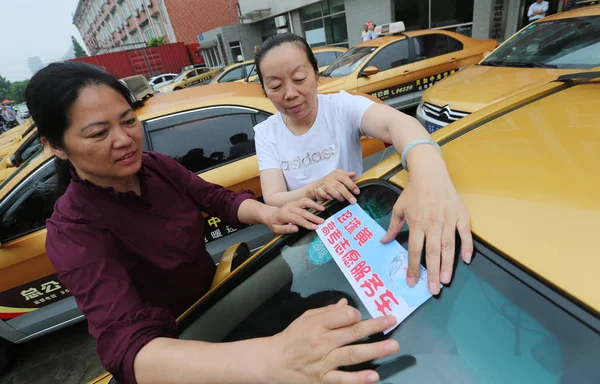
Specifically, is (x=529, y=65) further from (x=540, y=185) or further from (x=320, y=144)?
(x=540, y=185)

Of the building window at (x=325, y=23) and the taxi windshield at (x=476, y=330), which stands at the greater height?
the building window at (x=325, y=23)

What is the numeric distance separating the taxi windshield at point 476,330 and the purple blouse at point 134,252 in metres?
0.34

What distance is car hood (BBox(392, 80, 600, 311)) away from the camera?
532mm

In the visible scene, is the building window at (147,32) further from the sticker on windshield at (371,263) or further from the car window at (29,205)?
the sticker on windshield at (371,263)

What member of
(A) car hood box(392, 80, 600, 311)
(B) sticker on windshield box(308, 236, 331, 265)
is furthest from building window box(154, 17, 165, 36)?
(A) car hood box(392, 80, 600, 311)

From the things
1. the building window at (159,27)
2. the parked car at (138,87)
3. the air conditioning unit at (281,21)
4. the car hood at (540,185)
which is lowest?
the car hood at (540,185)

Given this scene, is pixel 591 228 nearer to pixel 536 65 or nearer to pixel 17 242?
pixel 17 242

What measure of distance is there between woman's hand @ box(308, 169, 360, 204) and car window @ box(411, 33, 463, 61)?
4636mm

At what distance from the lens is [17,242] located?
1828 millimetres

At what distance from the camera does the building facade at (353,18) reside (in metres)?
7.73

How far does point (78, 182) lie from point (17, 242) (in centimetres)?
139

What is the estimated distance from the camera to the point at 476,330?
618mm

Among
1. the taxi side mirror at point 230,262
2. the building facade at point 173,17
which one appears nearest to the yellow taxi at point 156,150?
the taxi side mirror at point 230,262

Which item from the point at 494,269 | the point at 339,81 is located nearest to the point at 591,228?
the point at 494,269
